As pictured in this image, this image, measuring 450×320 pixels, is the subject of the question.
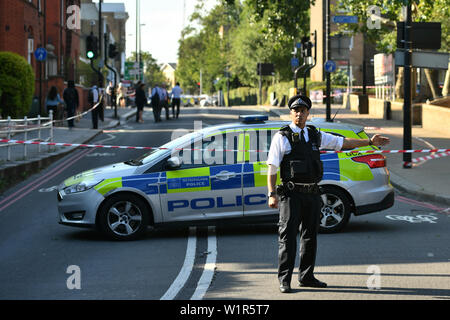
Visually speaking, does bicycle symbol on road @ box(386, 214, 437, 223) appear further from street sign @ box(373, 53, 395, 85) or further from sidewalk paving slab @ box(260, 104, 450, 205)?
street sign @ box(373, 53, 395, 85)

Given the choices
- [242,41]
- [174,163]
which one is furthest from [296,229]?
[242,41]

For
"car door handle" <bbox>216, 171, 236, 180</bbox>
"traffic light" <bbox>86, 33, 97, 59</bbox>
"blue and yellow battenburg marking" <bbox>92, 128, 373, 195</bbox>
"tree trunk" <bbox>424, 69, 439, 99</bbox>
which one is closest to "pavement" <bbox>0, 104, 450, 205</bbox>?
"blue and yellow battenburg marking" <bbox>92, 128, 373, 195</bbox>

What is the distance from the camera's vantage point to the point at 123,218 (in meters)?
11.1

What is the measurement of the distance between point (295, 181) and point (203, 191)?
340cm

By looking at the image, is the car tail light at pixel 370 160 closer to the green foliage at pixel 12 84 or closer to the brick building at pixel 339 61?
the green foliage at pixel 12 84

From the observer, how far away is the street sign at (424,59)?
59.6 feet

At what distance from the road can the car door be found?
14.9 inches

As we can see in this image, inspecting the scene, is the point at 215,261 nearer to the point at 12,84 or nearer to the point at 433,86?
the point at 12,84

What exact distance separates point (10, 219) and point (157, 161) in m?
3.47

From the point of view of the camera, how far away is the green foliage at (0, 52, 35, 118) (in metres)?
27.5

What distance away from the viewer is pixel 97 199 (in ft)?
36.5

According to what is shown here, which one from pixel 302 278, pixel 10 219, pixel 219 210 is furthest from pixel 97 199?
pixel 302 278

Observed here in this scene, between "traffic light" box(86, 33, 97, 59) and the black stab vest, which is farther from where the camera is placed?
"traffic light" box(86, 33, 97, 59)
